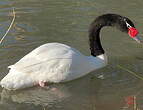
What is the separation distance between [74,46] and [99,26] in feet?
3.18

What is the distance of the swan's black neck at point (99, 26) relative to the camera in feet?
28.8

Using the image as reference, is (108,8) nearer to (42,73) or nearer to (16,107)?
(42,73)

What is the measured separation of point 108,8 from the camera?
12.1m

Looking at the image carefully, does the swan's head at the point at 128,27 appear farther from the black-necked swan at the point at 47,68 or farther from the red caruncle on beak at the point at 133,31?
the black-necked swan at the point at 47,68

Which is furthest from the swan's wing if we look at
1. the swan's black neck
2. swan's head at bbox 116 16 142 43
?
swan's head at bbox 116 16 142 43

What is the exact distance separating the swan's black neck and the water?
400 mm

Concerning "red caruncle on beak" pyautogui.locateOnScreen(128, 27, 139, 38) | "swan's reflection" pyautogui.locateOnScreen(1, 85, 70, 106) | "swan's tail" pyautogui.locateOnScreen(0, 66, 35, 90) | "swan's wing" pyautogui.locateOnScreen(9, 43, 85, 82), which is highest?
"red caruncle on beak" pyautogui.locateOnScreen(128, 27, 139, 38)

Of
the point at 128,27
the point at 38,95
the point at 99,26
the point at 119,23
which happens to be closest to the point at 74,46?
the point at 99,26

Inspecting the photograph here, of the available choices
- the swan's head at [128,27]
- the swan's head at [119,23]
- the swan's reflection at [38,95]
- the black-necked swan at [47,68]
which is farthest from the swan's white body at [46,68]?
the swan's head at [128,27]

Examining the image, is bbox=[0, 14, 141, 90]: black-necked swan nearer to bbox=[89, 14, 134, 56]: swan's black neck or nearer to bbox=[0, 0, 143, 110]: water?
bbox=[0, 0, 143, 110]: water

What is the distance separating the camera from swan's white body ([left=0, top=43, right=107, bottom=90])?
7902 mm

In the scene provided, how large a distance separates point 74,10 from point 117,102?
15.2ft

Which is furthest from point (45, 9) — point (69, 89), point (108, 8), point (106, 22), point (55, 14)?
point (69, 89)

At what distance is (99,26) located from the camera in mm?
8938
